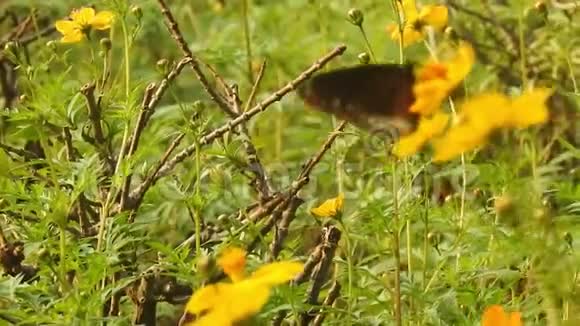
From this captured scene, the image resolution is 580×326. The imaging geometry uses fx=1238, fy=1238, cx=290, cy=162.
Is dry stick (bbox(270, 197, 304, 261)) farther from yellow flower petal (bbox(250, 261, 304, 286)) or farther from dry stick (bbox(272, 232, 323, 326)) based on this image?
yellow flower petal (bbox(250, 261, 304, 286))

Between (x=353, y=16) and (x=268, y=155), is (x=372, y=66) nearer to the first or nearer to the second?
(x=353, y=16)

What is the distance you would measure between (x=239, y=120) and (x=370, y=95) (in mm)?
158

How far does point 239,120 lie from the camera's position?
1.15m

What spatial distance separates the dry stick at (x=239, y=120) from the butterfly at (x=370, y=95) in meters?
0.04

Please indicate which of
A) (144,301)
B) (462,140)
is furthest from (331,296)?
(462,140)

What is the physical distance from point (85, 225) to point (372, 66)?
33 cm

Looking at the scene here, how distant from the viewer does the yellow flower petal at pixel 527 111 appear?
0.71m

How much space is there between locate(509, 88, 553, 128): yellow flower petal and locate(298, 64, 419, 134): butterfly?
0.27 meters

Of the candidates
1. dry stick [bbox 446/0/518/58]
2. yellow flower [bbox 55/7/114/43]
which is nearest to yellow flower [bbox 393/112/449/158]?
yellow flower [bbox 55/7/114/43]

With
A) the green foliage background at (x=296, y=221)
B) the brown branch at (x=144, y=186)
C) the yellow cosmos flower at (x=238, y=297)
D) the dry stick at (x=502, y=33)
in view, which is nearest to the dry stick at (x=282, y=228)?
the green foliage background at (x=296, y=221)

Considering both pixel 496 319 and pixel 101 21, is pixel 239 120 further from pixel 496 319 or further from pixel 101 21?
pixel 496 319

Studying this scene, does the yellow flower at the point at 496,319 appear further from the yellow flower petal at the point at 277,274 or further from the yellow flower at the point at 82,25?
the yellow flower at the point at 82,25

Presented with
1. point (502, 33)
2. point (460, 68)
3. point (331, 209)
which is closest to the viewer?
point (460, 68)

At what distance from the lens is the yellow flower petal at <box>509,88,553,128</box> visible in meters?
0.71
